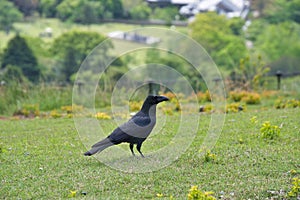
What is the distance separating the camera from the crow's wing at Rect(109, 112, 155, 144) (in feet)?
27.8

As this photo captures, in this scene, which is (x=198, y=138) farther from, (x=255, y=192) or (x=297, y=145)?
(x=255, y=192)

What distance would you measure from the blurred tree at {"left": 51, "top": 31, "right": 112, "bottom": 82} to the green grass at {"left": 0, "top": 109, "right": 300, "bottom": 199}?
25507mm

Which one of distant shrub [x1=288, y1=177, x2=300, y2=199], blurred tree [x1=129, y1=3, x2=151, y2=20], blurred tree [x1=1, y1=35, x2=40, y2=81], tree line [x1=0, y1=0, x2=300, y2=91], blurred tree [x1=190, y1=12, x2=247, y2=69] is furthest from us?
blurred tree [x1=129, y1=3, x2=151, y2=20]

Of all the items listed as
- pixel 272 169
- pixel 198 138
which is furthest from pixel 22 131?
pixel 272 169

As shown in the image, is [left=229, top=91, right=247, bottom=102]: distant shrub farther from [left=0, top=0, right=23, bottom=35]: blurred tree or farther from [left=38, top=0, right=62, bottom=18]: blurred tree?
[left=38, top=0, right=62, bottom=18]: blurred tree

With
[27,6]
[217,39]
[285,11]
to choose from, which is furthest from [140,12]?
[285,11]

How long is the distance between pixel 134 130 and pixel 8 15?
122 ft

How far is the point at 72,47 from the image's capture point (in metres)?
38.2

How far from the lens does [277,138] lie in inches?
400

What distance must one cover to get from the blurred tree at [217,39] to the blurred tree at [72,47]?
306 inches

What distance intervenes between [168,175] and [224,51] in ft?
110

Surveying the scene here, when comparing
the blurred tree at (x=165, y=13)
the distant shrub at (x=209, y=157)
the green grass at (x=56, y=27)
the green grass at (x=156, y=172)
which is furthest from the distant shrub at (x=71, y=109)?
the blurred tree at (x=165, y=13)

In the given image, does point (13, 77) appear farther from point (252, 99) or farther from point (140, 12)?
point (140, 12)

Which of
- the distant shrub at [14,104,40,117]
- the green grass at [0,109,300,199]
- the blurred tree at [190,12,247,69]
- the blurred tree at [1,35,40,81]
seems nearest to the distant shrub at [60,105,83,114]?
the distant shrub at [14,104,40,117]
